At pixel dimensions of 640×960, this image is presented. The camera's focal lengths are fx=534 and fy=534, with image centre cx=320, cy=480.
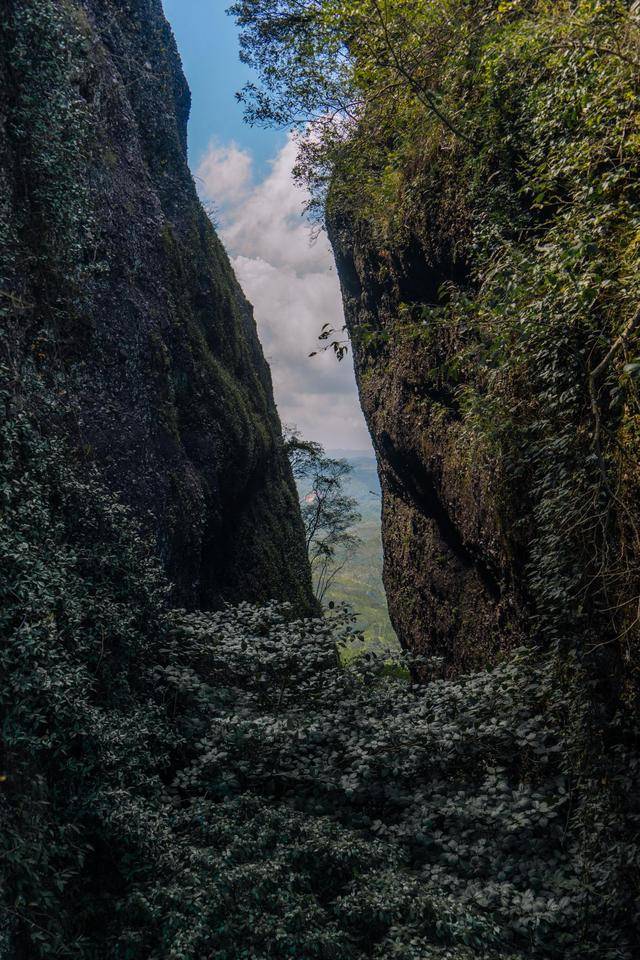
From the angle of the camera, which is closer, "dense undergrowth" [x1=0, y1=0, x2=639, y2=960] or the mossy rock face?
"dense undergrowth" [x1=0, y1=0, x2=639, y2=960]

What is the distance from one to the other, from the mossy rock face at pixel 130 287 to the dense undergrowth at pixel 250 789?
140cm

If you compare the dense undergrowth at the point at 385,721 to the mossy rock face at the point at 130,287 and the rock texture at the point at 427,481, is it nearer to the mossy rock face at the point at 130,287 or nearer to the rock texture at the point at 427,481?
the mossy rock face at the point at 130,287

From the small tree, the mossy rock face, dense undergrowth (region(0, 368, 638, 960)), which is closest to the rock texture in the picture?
dense undergrowth (region(0, 368, 638, 960))

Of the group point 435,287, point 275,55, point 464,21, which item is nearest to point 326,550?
point 435,287

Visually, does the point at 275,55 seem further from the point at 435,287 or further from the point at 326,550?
the point at 326,550

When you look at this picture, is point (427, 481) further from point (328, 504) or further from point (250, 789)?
point (328, 504)

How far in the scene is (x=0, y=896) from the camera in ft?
10.5

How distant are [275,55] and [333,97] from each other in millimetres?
1394

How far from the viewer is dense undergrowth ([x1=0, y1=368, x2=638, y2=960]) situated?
3.56 meters

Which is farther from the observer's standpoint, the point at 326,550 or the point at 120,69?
the point at 326,550

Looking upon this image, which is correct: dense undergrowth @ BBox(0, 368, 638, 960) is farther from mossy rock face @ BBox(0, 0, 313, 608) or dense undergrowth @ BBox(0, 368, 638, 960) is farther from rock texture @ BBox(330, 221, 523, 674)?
rock texture @ BBox(330, 221, 523, 674)

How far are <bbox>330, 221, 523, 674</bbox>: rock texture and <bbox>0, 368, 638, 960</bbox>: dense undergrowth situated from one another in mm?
2042

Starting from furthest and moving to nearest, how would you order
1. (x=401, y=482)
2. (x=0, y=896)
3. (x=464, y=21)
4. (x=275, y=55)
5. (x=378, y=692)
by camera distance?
(x=401, y=482) → (x=275, y=55) → (x=464, y=21) → (x=378, y=692) → (x=0, y=896)

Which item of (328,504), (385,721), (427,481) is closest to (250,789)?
(385,721)
